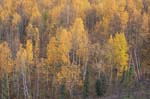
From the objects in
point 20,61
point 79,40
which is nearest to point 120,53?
point 79,40

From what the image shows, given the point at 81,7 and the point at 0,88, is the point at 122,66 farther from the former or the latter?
the point at 81,7

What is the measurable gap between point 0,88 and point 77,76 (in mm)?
11448

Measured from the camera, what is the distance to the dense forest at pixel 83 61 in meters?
55.4

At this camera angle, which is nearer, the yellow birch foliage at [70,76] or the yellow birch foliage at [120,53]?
the yellow birch foliage at [70,76]

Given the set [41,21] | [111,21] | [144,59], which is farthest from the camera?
[41,21]

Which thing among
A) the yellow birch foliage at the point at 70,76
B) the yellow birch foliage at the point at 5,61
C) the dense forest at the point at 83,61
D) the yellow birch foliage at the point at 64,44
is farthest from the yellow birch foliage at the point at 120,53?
the yellow birch foliage at the point at 5,61

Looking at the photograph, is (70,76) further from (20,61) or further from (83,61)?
(20,61)

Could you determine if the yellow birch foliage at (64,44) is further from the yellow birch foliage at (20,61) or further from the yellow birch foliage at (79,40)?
the yellow birch foliage at (20,61)

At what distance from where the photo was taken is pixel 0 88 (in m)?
56.8

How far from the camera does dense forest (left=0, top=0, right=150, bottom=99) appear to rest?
55.4m

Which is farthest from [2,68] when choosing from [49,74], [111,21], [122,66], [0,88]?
[111,21]

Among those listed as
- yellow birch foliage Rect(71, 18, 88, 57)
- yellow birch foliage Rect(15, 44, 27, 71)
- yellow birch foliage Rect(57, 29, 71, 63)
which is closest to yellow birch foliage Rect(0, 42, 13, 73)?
yellow birch foliage Rect(15, 44, 27, 71)

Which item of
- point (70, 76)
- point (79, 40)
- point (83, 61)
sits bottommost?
point (70, 76)

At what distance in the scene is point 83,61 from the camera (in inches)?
2325
